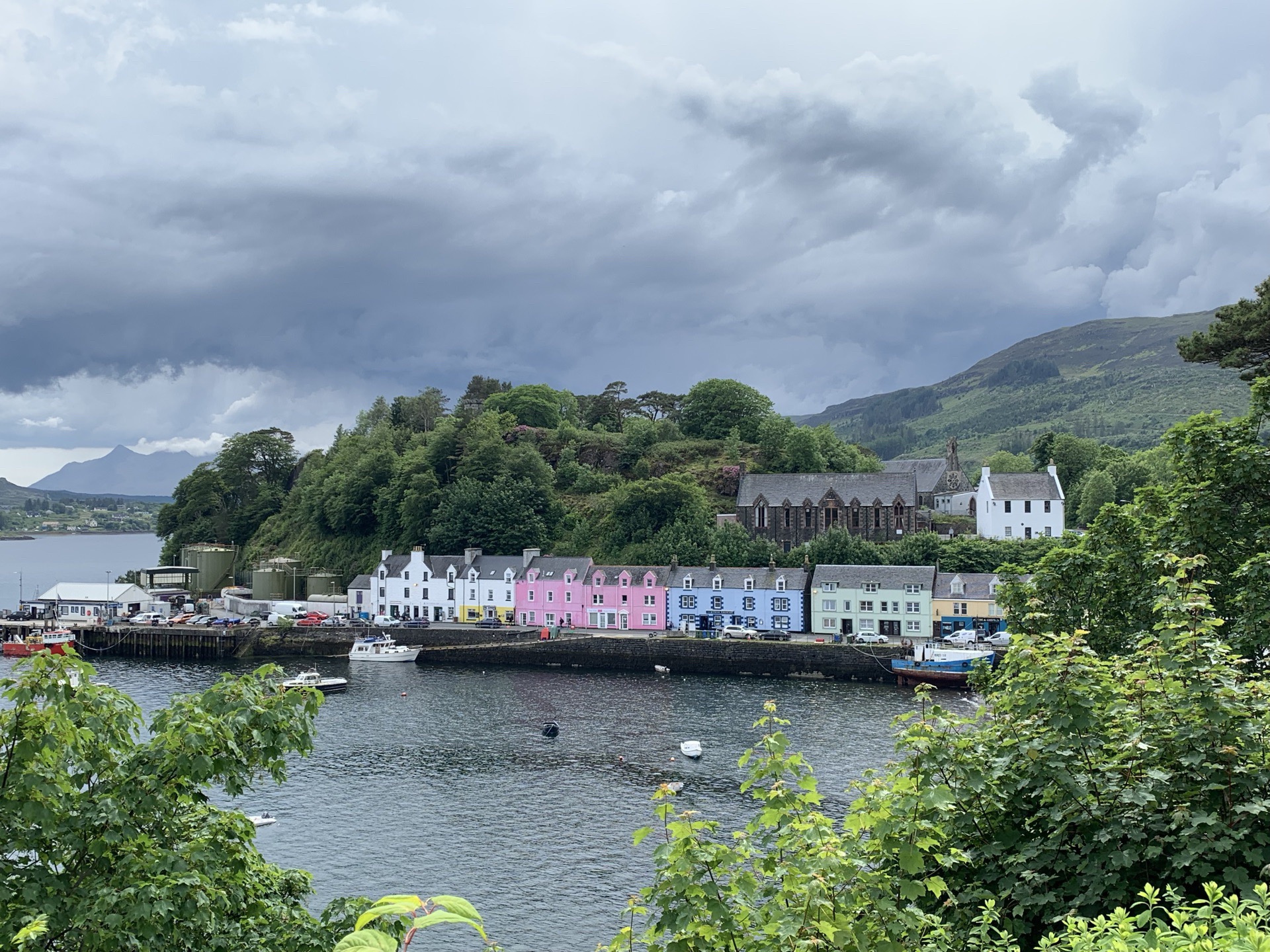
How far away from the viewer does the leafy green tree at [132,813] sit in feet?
23.3

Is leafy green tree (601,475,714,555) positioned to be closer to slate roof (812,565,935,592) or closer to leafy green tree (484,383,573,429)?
slate roof (812,565,935,592)

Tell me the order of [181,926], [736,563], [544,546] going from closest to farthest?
[181,926], [736,563], [544,546]

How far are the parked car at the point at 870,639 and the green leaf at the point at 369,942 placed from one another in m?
61.6

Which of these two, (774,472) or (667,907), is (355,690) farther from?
(667,907)

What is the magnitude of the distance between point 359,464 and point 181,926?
300 ft

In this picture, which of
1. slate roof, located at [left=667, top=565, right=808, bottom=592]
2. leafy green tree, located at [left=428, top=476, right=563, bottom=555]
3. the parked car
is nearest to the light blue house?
slate roof, located at [left=667, top=565, right=808, bottom=592]

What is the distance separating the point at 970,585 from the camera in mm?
66438

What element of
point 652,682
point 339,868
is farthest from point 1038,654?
point 652,682

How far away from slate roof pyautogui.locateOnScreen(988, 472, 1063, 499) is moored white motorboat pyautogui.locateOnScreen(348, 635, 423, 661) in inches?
1888

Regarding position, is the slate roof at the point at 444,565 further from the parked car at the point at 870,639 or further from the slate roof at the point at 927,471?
the slate roof at the point at 927,471

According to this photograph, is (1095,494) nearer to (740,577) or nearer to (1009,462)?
(740,577)

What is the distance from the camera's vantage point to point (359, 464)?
95.8m

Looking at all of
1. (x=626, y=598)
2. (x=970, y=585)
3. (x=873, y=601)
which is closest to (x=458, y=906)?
(x=873, y=601)

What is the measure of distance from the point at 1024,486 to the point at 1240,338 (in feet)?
188
